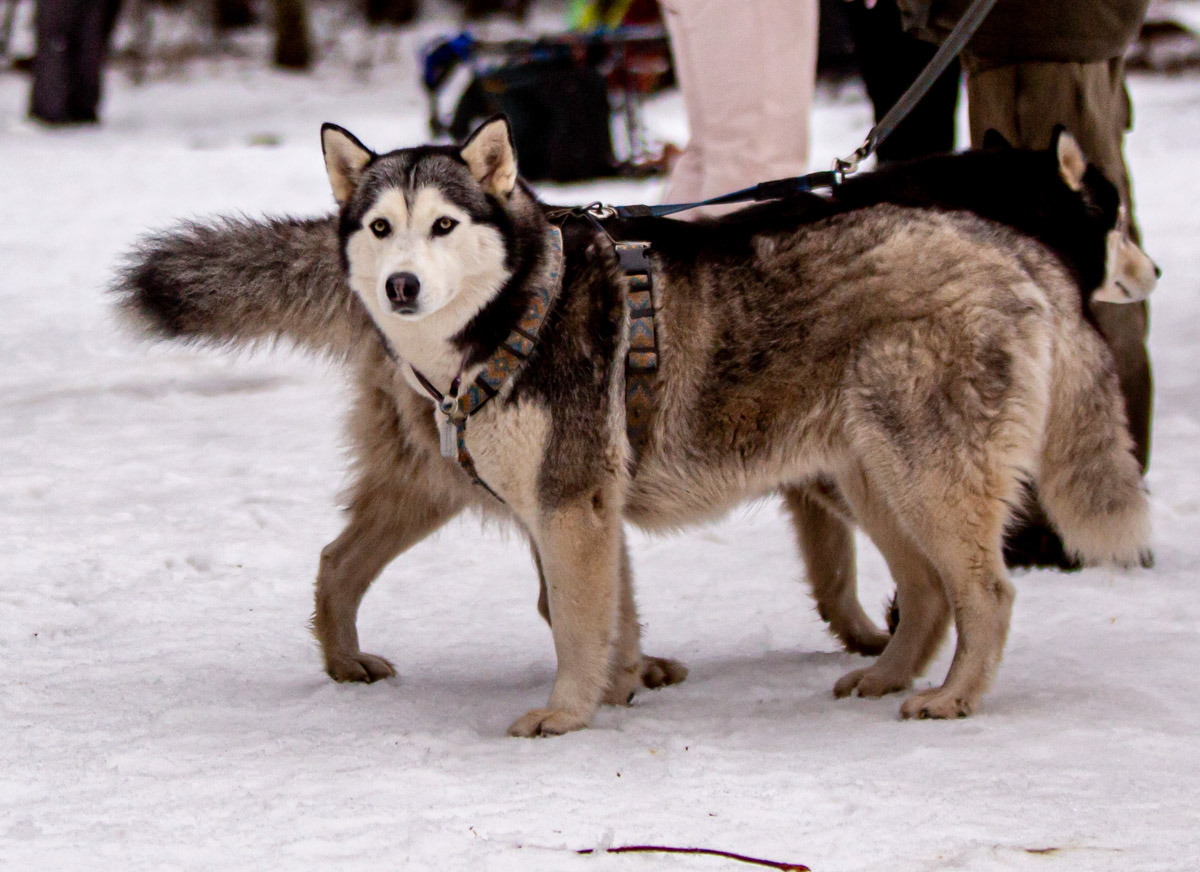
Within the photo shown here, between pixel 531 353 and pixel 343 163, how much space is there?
26.7 inches

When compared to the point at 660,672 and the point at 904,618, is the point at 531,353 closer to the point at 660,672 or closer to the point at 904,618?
the point at 660,672

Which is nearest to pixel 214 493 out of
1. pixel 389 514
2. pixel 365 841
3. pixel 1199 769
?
pixel 389 514

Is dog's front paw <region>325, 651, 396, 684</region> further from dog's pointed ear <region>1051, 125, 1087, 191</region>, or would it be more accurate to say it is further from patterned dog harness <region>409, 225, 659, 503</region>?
dog's pointed ear <region>1051, 125, 1087, 191</region>

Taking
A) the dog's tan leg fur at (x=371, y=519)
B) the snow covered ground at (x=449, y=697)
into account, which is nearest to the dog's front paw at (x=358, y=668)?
the dog's tan leg fur at (x=371, y=519)

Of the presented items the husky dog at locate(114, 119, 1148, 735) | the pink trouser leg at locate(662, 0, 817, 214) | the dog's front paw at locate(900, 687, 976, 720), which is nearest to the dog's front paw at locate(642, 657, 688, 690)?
the husky dog at locate(114, 119, 1148, 735)

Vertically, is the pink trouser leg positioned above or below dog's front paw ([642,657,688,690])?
above

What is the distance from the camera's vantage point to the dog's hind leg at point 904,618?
391 centimetres

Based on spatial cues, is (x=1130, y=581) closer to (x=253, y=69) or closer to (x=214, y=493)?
(x=214, y=493)

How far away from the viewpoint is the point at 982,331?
141 inches

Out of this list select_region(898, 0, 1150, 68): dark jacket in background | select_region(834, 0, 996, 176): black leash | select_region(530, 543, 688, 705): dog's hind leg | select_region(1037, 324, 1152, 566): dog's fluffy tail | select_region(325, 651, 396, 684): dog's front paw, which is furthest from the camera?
select_region(898, 0, 1150, 68): dark jacket in background

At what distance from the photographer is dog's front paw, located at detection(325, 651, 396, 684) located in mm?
3996

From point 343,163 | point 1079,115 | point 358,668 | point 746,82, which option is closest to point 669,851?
point 358,668

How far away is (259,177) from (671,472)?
31.6ft

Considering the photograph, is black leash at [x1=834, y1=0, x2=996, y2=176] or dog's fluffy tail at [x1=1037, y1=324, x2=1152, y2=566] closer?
dog's fluffy tail at [x1=1037, y1=324, x2=1152, y2=566]
